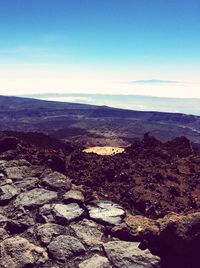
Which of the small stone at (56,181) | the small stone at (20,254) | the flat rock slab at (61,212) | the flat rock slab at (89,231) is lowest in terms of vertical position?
the small stone at (20,254)

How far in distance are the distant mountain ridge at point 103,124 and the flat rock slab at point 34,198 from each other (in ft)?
153

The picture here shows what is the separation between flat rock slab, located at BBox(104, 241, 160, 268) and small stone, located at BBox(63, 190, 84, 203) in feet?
5.09

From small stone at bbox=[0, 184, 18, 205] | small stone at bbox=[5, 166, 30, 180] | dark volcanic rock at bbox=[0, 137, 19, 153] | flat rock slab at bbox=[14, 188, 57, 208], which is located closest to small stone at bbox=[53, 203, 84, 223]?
flat rock slab at bbox=[14, 188, 57, 208]

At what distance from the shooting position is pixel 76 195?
8.74m

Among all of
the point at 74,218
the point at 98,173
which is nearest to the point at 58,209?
the point at 74,218

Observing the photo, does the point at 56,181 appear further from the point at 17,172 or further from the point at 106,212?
the point at 106,212

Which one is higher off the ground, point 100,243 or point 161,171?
point 161,171

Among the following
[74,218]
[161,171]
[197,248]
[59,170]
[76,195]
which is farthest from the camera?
[161,171]

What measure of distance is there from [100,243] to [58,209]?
1366 millimetres

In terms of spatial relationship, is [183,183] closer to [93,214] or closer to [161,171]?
[161,171]

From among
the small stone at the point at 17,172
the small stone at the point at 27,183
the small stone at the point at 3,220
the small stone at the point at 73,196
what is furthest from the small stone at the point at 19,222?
the small stone at the point at 17,172

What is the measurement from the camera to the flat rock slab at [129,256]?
6812 mm

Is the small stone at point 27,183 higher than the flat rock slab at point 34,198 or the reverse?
higher

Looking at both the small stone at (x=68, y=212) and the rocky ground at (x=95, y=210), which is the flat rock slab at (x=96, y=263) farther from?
the small stone at (x=68, y=212)
